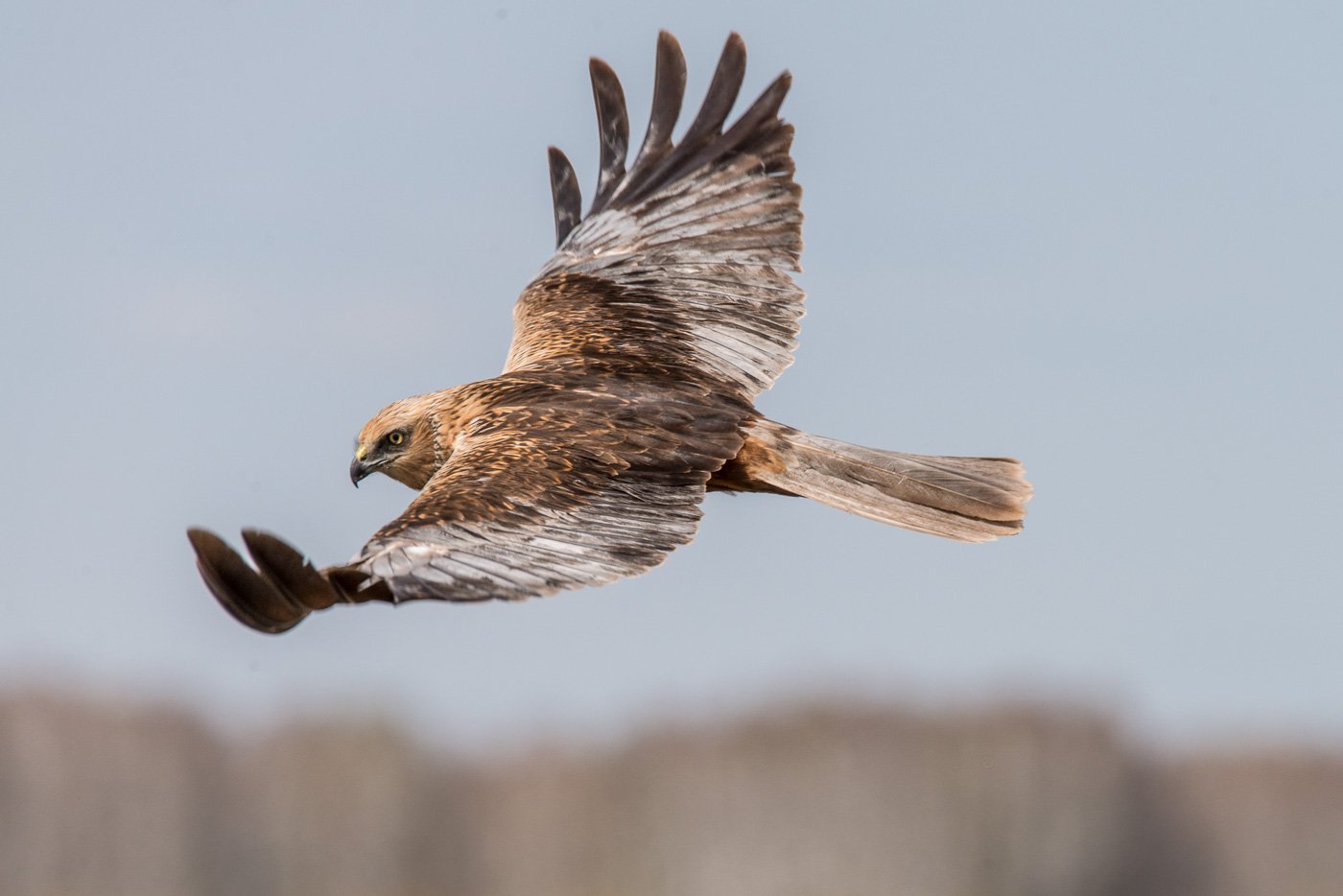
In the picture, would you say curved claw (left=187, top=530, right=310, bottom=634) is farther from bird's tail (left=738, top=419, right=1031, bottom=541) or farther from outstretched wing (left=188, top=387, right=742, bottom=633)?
bird's tail (left=738, top=419, right=1031, bottom=541)

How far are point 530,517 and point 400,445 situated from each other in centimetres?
164

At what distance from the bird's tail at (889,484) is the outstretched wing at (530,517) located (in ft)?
0.75

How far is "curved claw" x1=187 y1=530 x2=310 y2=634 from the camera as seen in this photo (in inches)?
276

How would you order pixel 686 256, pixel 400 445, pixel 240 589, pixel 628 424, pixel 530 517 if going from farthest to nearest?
pixel 686 256, pixel 400 445, pixel 628 424, pixel 530 517, pixel 240 589

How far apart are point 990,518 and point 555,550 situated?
2387mm

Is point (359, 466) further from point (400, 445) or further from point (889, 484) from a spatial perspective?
point (889, 484)

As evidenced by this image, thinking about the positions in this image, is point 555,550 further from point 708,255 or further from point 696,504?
point 708,255

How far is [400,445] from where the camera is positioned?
9.79 meters

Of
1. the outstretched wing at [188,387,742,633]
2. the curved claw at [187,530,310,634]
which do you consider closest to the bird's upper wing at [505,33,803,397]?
the outstretched wing at [188,387,742,633]

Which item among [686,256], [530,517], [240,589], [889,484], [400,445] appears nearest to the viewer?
[240,589]

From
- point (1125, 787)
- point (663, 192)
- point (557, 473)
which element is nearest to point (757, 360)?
point (663, 192)

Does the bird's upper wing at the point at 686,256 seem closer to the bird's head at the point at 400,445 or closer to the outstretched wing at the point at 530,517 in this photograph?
the outstretched wing at the point at 530,517

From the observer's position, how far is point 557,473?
28.5 ft

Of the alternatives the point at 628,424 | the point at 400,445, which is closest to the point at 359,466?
the point at 400,445
